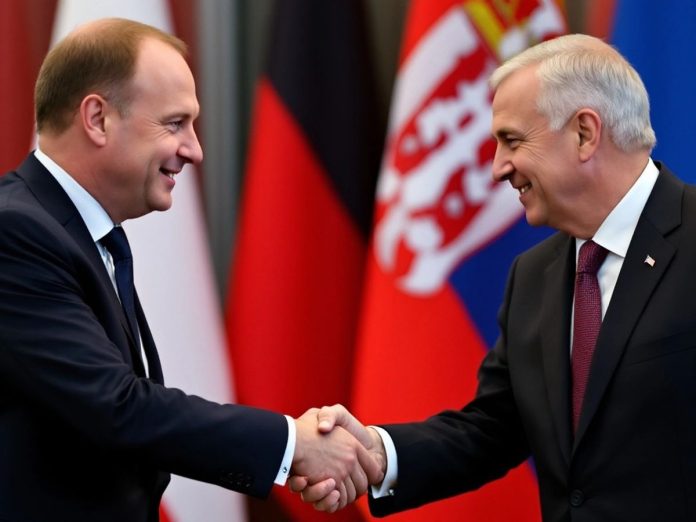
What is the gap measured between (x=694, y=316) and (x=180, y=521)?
5.09 ft

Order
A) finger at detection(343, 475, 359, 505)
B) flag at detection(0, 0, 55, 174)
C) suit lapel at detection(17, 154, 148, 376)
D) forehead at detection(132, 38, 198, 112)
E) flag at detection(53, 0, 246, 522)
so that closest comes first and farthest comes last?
suit lapel at detection(17, 154, 148, 376) → forehead at detection(132, 38, 198, 112) → finger at detection(343, 475, 359, 505) → flag at detection(53, 0, 246, 522) → flag at detection(0, 0, 55, 174)

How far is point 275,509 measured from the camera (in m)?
3.21

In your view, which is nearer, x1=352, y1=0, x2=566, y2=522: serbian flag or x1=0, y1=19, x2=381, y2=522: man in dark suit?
x1=0, y1=19, x2=381, y2=522: man in dark suit

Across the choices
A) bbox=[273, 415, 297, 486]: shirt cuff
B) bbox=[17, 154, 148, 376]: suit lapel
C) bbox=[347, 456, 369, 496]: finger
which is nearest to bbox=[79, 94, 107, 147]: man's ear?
bbox=[17, 154, 148, 376]: suit lapel

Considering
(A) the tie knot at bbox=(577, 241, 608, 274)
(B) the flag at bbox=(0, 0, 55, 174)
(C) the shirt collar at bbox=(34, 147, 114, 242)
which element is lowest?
(A) the tie knot at bbox=(577, 241, 608, 274)

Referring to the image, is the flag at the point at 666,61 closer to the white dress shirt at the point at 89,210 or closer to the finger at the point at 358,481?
the finger at the point at 358,481

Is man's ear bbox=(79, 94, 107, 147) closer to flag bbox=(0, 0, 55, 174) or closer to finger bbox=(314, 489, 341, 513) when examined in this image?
finger bbox=(314, 489, 341, 513)

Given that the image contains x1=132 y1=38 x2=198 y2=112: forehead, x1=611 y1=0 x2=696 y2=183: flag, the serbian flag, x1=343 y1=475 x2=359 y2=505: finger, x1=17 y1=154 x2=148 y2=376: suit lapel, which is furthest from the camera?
the serbian flag

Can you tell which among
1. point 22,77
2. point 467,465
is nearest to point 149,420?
point 467,465

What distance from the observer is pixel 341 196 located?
9.96ft

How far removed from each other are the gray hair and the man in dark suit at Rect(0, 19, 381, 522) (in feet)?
2.26

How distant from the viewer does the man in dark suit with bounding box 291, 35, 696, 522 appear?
6.32ft

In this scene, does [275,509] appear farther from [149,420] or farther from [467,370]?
[149,420]

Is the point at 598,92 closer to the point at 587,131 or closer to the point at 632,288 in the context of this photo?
the point at 587,131
